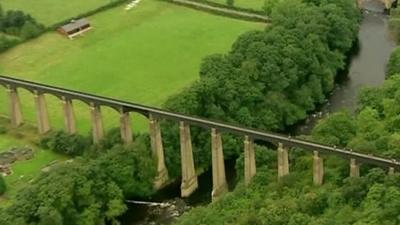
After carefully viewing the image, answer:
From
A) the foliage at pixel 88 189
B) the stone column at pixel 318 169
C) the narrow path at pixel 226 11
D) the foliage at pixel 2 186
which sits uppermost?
the narrow path at pixel 226 11

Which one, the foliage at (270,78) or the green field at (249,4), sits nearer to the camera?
the foliage at (270,78)

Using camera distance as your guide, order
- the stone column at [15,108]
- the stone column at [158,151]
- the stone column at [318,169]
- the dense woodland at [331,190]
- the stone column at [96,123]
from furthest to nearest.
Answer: the stone column at [15,108] → the stone column at [96,123] → the stone column at [158,151] → the stone column at [318,169] → the dense woodland at [331,190]

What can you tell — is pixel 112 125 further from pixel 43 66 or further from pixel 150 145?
pixel 43 66

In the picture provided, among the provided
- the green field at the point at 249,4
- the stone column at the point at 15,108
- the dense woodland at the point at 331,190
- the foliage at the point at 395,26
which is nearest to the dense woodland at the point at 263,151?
the dense woodland at the point at 331,190

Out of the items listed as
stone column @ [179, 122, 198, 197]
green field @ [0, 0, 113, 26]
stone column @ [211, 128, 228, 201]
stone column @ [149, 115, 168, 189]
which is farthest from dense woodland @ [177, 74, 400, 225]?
green field @ [0, 0, 113, 26]

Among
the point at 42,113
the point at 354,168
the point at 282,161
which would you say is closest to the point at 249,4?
the point at 42,113

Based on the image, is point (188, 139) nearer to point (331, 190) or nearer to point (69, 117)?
point (69, 117)

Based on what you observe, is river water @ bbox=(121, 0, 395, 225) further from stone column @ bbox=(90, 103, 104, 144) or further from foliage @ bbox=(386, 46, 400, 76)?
stone column @ bbox=(90, 103, 104, 144)

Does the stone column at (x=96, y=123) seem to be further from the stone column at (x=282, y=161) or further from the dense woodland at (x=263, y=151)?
the stone column at (x=282, y=161)
